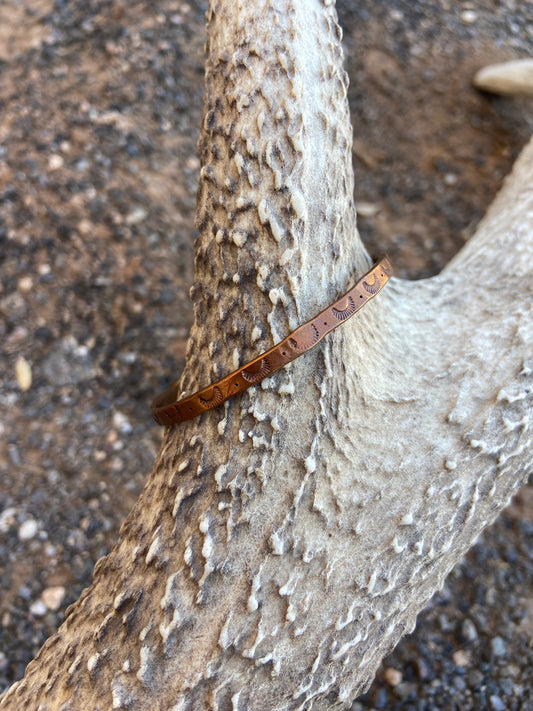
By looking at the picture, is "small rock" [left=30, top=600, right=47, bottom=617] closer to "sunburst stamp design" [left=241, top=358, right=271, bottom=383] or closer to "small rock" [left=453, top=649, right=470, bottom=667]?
"sunburst stamp design" [left=241, top=358, right=271, bottom=383]

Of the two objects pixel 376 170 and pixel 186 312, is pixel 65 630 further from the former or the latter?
pixel 376 170

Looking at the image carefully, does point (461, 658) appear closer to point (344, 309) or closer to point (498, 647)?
point (498, 647)

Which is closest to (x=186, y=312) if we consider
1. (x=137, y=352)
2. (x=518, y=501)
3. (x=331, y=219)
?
(x=137, y=352)

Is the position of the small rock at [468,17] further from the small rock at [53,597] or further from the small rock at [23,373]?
the small rock at [53,597]

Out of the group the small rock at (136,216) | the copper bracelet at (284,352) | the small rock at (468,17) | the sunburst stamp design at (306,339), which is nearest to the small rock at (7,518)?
the copper bracelet at (284,352)

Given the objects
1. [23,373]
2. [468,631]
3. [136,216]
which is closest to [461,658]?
[468,631]

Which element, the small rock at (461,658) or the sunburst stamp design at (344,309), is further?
the small rock at (461,658)

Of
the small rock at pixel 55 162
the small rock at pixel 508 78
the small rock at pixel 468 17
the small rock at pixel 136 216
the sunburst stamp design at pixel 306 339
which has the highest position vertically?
the small rock at pixel 55 162
